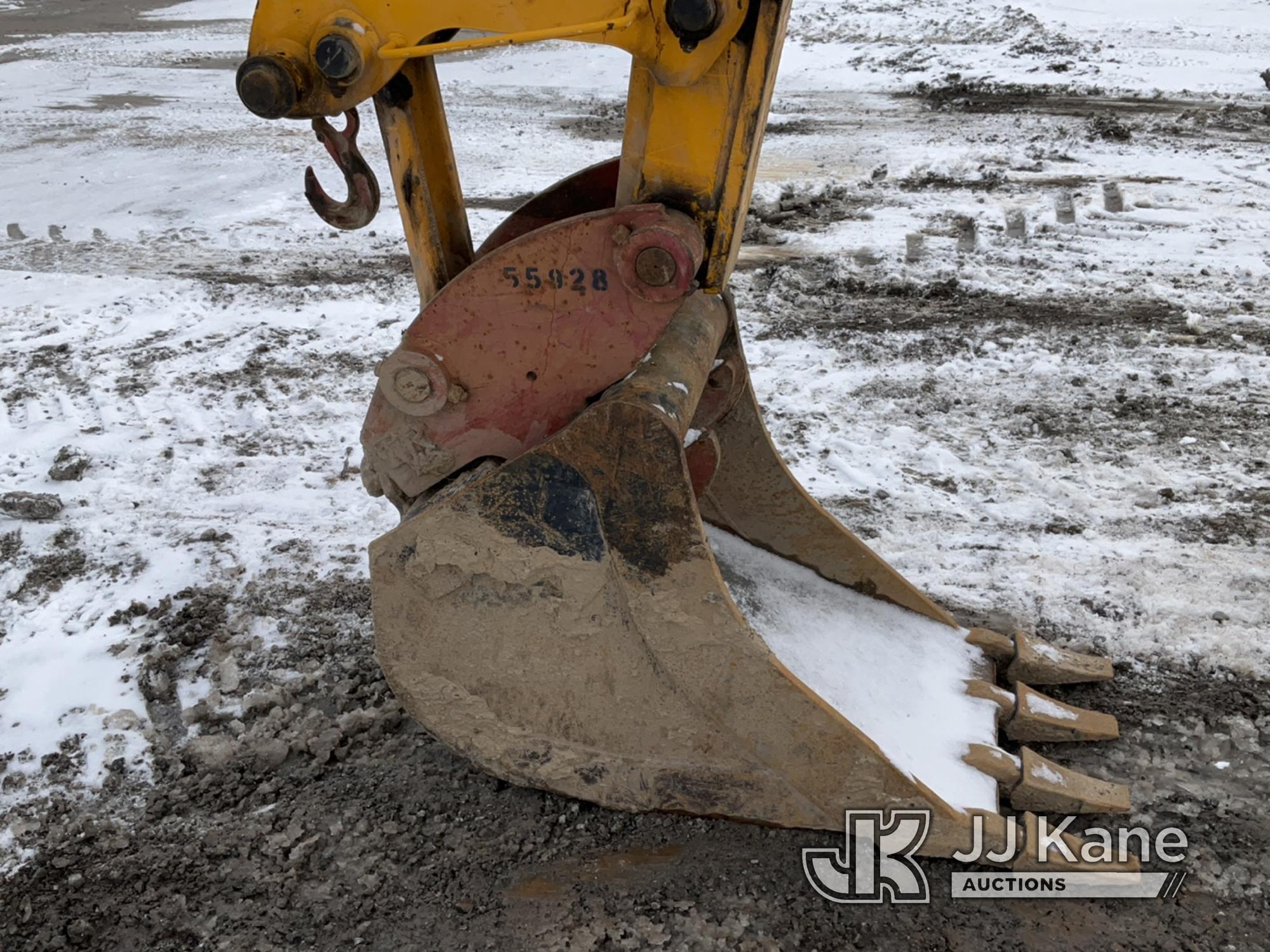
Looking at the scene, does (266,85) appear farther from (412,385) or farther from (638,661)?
(638,661)

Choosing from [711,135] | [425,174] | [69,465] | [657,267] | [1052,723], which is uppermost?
[711,135]

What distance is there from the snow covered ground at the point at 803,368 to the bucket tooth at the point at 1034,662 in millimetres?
241

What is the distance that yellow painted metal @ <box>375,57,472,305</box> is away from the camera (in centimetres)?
243

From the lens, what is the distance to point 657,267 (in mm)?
2205

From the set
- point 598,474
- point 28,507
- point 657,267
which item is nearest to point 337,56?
point 657,267

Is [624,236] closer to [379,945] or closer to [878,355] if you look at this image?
[379,945]

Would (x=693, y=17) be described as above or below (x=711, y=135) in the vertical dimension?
above

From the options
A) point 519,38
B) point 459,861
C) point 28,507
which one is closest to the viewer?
point 519,38

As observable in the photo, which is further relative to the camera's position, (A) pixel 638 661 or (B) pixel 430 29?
(A) pixel 638 661

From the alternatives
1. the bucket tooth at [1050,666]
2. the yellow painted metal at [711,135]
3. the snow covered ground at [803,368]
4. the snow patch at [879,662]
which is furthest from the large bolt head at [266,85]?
the bucket tooth at [1050,666]

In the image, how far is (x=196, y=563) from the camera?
12.5 ft

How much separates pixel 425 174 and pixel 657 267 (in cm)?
72

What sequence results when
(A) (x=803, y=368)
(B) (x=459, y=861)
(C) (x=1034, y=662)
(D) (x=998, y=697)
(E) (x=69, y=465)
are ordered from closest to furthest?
(B) (x=459, y=861) < (D) (x=998, y=697) < (C) (x=1034, y=662) < (E) (x=69, y=465) < (A) (x=803, y=368)

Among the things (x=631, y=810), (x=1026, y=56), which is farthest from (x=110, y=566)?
(x=1026, y=56)
